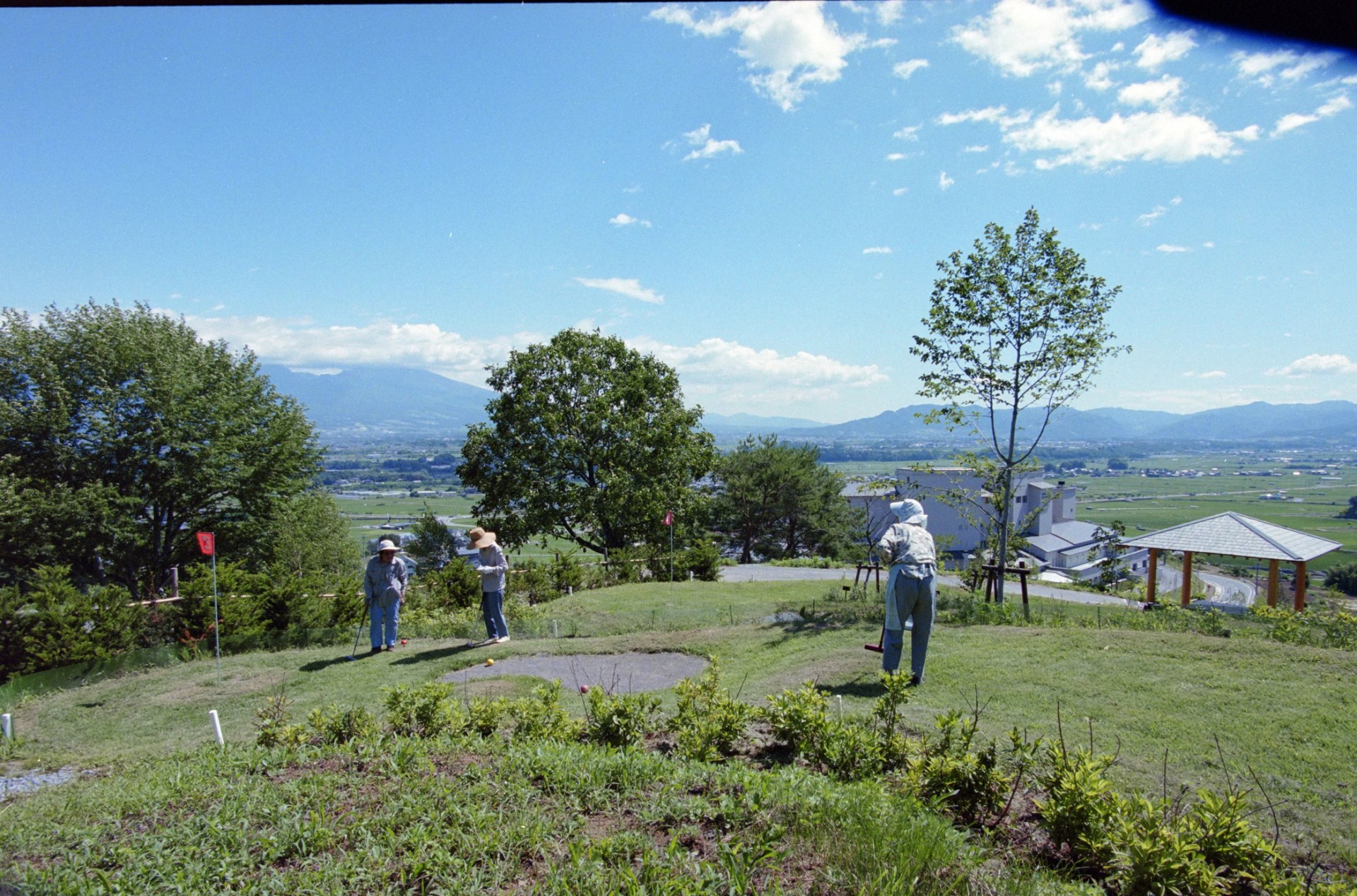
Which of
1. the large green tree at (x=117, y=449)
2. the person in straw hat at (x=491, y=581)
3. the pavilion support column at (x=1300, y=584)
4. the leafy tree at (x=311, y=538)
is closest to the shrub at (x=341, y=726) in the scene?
the person in straw hat at (x=491, y=581)

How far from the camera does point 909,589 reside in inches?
283

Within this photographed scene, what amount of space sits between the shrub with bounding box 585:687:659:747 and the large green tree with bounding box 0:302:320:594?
2176cm

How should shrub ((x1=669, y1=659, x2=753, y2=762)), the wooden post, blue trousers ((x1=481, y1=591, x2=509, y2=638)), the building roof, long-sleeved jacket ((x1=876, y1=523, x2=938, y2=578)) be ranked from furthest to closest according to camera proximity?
1. the wooden post
2. the building roof
3. blue trousers ((x1=481, y1=591, x2=509, y2=638))
4. long-sleeved jacket ((x1=876, y1=523, x2=938, y2=578))
5. shrub ((x1=669, y1=659, x2=753, y2=762))

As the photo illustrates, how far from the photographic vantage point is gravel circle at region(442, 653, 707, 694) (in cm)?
880

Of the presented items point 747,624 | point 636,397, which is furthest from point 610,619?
point 636,397

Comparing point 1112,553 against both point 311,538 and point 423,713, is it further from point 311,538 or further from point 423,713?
point 311,538

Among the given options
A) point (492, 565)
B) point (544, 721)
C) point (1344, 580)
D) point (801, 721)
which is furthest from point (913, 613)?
point (1344, 580)

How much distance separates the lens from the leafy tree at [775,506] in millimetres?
45656

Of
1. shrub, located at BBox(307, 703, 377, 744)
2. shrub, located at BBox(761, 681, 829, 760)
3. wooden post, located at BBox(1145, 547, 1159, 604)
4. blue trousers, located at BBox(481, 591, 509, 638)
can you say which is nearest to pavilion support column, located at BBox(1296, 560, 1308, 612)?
wooden post, located at BBox(1145, 547, 1159, 604)

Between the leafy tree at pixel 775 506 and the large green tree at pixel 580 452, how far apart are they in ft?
53.3

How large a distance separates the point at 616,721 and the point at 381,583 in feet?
22.6

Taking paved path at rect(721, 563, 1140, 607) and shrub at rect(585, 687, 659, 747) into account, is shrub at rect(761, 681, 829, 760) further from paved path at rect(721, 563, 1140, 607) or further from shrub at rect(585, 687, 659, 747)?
paved path at rect(721, 563, 1140, 607)

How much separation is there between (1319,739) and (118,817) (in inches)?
324

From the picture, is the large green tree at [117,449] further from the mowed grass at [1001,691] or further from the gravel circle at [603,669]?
the gravel circle at [603,669]
